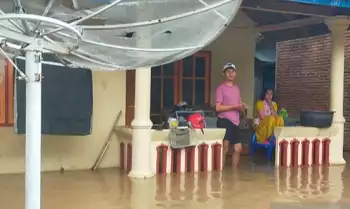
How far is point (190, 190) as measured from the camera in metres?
7.25

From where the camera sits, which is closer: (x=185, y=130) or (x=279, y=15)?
(x=185, y=130)

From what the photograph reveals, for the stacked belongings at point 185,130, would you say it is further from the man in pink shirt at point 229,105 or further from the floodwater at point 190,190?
the floodwater at point 190,190

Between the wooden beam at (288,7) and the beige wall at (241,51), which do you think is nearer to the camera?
the wooden beam at (288,7)

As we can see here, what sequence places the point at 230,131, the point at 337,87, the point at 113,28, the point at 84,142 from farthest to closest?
the point at 337,87 < the point at 84,142 < the point at 230,131 < the point at 113,28

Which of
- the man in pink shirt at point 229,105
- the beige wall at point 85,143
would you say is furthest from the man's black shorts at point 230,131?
the beige wall at point 85,143

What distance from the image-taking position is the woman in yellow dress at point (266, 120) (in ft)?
33.9

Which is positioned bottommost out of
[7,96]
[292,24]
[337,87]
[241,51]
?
[7,96]

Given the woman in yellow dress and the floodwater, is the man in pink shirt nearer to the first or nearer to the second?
the floodwater

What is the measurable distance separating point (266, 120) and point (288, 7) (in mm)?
2374

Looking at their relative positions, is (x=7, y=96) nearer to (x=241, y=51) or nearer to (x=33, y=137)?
(x=241, y=51)

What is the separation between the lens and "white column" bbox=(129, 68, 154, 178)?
26.5ft

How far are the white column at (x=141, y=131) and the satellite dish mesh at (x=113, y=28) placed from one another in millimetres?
4007

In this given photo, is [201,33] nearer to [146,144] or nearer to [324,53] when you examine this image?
[146,144]

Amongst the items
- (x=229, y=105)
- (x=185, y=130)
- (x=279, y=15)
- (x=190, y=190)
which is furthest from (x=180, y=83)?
(x=190, y=190)
